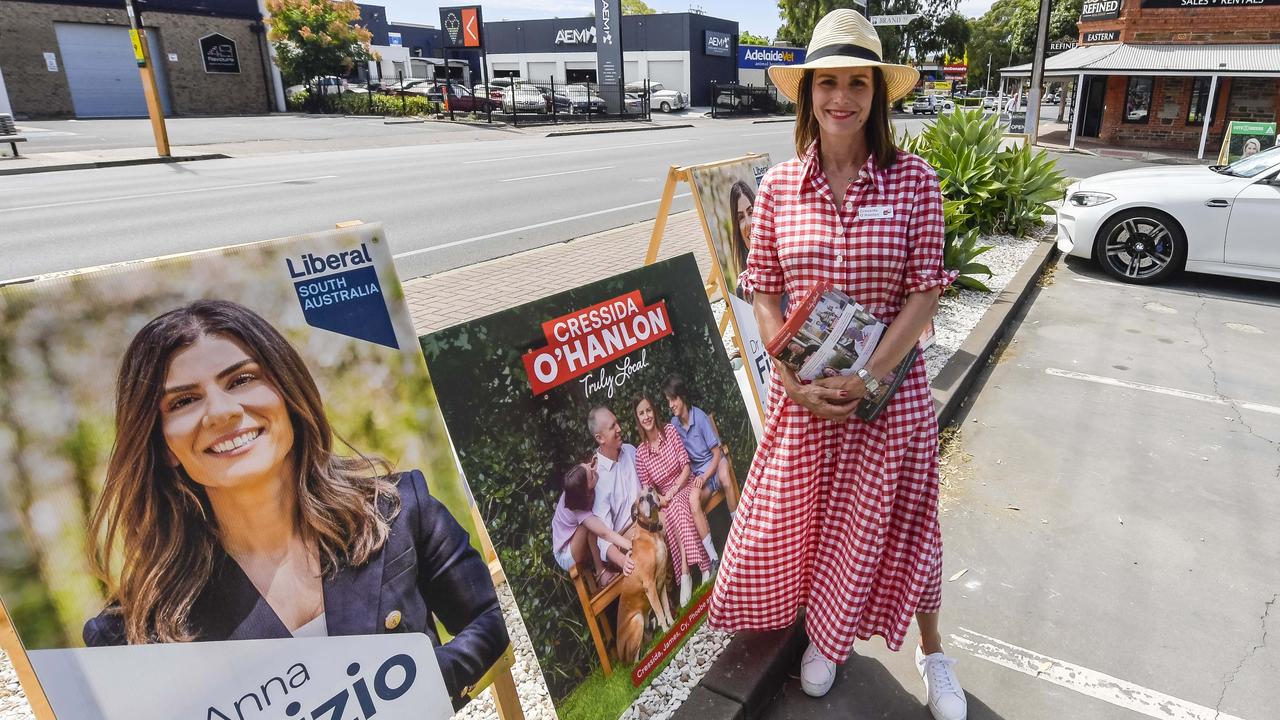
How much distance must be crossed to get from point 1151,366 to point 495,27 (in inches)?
2331

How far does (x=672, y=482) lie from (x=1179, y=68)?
26.1m

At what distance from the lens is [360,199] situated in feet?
39.8

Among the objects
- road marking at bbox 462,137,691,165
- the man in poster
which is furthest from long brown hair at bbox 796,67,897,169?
road marking at bbox 462,137,691,165

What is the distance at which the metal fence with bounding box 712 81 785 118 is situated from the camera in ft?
137

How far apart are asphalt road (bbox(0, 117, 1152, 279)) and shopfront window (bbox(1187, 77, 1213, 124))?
5.65 metres

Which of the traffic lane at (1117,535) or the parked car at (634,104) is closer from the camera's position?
the traffic lane at (1117,535)

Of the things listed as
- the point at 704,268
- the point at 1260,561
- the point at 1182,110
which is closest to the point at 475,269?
the point at 704,268

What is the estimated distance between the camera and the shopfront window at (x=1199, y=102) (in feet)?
79.4

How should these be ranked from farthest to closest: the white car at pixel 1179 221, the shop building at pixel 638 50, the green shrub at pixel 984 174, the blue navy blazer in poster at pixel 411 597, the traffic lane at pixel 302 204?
the shop building at pixel 638 50 → the traffic lane at pixel 302 204 → the green shrub at pixel 984 174 → the white car at pixel 1179 221 → the blue navy blazer in poster at pixel 411 597

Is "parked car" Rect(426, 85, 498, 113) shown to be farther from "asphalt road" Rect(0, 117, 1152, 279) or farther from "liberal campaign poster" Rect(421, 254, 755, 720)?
"liberal campaign poster" Rect(421, 254, 755, 720)

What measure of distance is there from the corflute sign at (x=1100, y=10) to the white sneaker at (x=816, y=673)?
30.2 meters

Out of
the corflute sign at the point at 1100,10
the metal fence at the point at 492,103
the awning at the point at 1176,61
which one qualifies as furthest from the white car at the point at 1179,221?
the metal fence at the point at 492,103

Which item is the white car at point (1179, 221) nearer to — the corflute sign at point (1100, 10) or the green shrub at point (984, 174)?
the green shrub at point (984, 174)

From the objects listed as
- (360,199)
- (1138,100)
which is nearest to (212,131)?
(360,199)
